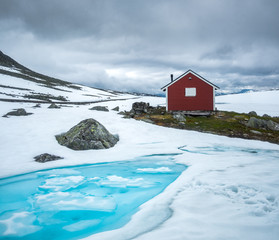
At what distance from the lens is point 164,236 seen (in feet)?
11.7

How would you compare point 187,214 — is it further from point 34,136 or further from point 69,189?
point 34,136

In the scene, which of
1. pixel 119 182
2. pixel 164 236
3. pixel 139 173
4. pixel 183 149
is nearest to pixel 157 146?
pixel 183 149

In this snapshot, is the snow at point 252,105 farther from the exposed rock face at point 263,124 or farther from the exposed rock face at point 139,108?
the exposed rock face at point 139,108

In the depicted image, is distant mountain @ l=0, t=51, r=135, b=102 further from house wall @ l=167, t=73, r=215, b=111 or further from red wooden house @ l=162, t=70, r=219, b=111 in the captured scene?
red wooden house @ l=162, t=70, r=219, b=111


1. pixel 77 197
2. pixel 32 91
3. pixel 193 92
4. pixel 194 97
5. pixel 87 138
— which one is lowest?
pixel 77 197

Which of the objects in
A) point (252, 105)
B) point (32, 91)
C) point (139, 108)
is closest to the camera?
point (139, 108)

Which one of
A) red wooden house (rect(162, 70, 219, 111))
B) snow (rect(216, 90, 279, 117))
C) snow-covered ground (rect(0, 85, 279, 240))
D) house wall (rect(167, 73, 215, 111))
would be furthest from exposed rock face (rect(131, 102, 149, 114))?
snow (rect(216, 90, 279, 117))

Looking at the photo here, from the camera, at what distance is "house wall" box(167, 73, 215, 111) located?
83.3 ft

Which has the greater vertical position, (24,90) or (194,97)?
(24,90)

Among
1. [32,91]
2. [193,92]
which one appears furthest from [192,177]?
[32,91]

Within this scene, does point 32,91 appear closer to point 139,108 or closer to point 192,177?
point 139,108

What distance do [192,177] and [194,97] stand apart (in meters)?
20.2

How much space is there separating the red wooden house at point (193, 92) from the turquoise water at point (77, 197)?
59.4ft

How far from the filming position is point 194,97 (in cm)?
2558
